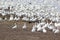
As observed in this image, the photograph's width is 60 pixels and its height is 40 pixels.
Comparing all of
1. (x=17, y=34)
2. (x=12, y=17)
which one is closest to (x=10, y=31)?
(x=17, y=34)

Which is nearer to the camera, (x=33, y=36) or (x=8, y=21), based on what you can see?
(x=33, y=36)

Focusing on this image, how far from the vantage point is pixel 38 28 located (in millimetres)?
4699

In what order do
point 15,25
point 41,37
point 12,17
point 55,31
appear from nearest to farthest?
point 41,37
point 55,31
point 15,25
point 12,17

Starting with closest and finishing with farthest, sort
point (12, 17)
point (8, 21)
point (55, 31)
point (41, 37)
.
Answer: point (41, 37) → point (55, 31) → point (8, 21) → point (12, 17)

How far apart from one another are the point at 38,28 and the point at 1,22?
3.32 feet

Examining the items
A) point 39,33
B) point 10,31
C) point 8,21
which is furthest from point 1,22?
point 39,33

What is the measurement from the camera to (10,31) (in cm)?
460

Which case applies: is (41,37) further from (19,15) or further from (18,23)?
(19,15)

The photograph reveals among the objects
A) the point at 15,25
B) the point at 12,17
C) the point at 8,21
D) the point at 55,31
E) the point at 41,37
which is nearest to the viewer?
the point at 41,37

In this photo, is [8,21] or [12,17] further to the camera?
[12,17]

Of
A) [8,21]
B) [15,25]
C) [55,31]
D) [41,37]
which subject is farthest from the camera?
[8,21]

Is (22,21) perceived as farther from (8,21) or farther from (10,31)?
(10,31)

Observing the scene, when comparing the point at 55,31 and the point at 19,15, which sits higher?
the point at 19,15

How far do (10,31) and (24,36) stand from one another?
41 cm
